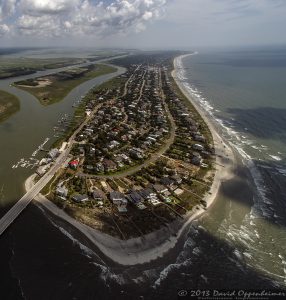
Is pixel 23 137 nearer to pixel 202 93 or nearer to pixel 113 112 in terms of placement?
pixel 113 112

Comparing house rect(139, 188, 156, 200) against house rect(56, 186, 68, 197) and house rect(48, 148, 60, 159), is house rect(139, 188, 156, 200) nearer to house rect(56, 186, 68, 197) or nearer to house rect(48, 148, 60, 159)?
house rect(56, 186, 68, 197)

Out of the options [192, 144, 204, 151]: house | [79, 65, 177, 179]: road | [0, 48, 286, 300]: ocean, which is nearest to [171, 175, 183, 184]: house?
[0, 48, 286, 300]: ocean

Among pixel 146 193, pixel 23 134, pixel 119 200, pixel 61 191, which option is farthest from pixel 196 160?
pixel 23 134

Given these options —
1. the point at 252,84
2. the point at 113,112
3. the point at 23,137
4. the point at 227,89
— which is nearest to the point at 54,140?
the point at 23,137

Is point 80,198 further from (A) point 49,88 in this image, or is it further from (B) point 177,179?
(A) point 49,88

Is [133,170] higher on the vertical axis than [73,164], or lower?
lower

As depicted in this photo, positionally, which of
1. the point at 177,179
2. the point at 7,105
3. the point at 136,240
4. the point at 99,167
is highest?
the point at 7,105

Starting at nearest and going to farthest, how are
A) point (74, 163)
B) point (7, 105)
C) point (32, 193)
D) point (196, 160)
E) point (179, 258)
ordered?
point (179, 258)
point (32, 193)
point (74, 163)
point (196, 160)
point (7, 105)

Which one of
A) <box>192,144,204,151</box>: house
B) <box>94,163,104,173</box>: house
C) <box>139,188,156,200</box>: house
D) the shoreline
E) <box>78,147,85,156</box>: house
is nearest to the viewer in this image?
the shoreline
